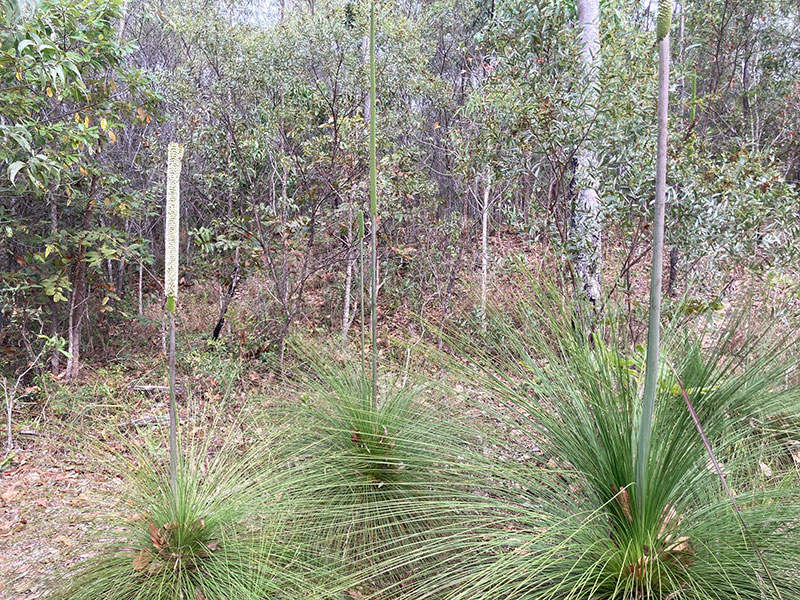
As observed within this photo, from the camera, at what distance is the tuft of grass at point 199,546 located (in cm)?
139

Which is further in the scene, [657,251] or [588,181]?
[588,181]

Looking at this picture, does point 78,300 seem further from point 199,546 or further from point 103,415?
point 199,546

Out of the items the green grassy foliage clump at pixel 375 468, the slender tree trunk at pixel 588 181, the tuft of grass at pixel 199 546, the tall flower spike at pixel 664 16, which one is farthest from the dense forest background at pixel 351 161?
the tuft of grass at pixel 199 546

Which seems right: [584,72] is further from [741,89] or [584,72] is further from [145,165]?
[741,89]

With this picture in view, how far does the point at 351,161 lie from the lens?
606cm

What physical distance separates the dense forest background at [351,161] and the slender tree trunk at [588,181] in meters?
0.02

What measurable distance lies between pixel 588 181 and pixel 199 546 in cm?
289

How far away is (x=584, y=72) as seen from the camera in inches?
135

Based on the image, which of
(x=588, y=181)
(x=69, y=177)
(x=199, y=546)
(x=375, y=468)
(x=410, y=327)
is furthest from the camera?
(x=69, y=177)

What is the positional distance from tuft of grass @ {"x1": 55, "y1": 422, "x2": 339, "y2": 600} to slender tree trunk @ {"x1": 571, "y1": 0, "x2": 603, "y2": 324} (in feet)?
7.73

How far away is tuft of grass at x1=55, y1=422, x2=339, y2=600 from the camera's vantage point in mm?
1386

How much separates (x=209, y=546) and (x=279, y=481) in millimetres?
314

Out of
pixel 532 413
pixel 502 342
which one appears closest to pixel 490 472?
pixel 532 413

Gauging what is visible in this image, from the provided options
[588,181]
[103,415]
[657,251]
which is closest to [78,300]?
[103,415]
